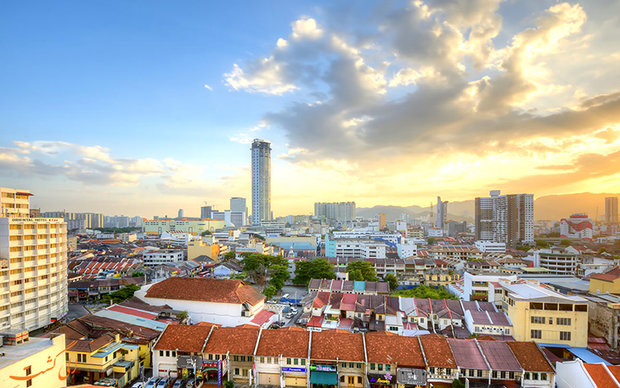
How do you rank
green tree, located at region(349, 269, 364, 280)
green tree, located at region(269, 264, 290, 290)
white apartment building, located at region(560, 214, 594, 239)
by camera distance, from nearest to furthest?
1. green tree, located at region(269, 264, 290, 290)
2. green tree, located at region(349, 269, 364, 280)
3. white apartment building, located at region(560, 214, 594, 239)

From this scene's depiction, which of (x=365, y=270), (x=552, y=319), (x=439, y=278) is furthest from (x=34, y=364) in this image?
(x=439, y=278)

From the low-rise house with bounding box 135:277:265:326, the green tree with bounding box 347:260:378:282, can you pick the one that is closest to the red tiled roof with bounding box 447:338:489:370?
the low-rise house with bounding box 135:277:265:326

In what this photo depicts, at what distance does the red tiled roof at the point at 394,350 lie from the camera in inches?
Result: 602

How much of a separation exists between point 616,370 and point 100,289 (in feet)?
129

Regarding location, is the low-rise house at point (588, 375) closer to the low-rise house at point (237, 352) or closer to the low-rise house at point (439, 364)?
the low-rise house at point (439, 364)

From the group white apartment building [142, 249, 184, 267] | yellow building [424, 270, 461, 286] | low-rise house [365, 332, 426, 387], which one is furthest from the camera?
white apartment building [142, 249, 184, 267]

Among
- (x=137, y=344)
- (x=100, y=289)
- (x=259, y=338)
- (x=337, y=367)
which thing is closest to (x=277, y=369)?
(x=259, y=338)

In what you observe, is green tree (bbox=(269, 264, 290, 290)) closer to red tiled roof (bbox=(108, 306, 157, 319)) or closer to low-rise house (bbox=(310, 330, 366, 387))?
red tiled roof (bbox=(108, 306, 157, 319))

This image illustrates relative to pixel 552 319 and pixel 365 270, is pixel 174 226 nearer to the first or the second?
pixel 365 270

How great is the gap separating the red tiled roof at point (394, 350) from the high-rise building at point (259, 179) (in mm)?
121927

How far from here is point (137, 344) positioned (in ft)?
57.4

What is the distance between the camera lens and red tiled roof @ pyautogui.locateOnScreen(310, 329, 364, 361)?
15.7 m

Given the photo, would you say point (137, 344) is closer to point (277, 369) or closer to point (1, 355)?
point (1, 355)

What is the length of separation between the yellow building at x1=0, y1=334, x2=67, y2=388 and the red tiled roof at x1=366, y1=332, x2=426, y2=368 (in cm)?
1330
